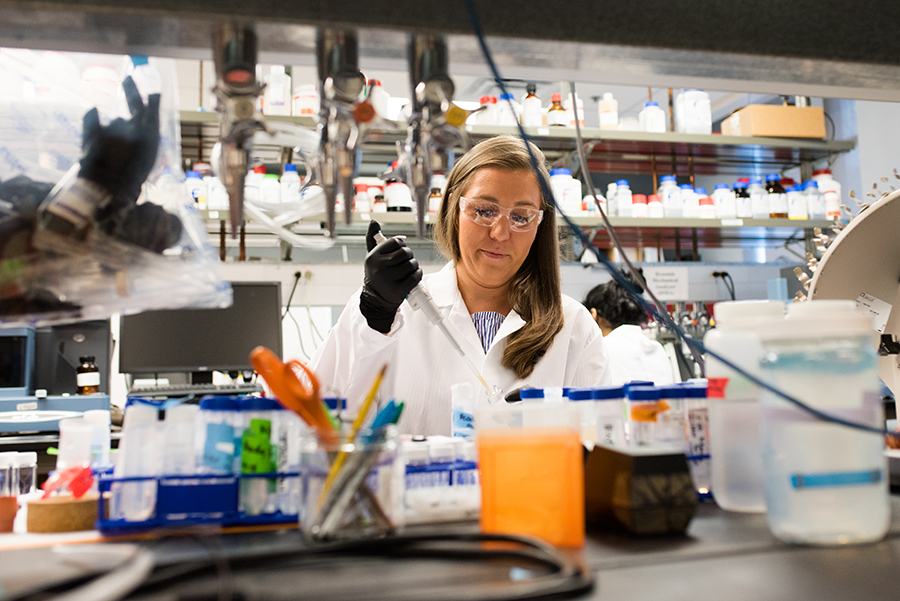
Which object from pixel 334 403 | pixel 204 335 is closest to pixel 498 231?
pixel 334 403

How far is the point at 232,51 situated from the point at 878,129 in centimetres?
410

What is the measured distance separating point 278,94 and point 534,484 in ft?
8.89

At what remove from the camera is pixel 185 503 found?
75 cm

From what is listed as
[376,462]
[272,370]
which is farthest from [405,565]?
[272,370]

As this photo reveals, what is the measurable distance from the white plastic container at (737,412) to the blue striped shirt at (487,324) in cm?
101

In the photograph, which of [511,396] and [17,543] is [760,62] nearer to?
[511,396]

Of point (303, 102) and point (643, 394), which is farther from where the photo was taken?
point (303, 102)

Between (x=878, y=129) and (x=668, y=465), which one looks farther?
(x=878, y=129)

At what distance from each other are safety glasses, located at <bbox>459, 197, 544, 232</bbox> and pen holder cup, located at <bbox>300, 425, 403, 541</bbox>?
3.57 feet

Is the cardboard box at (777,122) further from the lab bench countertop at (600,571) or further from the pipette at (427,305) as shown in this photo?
the lab bench countertop at (600,571)

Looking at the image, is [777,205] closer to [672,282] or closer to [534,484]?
[672,282]

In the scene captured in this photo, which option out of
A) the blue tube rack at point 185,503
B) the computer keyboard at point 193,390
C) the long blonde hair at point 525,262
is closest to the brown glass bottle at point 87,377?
the computer keyboard at point 193,390

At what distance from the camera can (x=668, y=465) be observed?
0.74 metres

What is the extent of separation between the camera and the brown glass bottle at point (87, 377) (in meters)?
2.76
